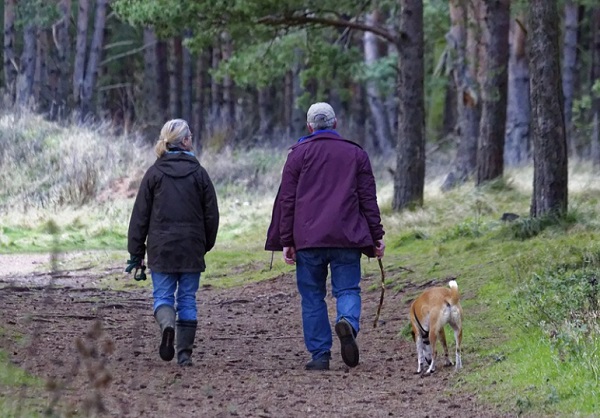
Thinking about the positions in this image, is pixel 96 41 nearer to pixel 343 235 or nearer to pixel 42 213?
pixel 42 213

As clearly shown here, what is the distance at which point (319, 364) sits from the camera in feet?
29.0

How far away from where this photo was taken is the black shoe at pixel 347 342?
868cm

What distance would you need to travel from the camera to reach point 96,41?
37250 millimetres

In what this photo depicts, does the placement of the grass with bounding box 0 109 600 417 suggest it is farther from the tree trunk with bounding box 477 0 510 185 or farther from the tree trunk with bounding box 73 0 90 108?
the tree trunk with bounding box 73 0 90 108

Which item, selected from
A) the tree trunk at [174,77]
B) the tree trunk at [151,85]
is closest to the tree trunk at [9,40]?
the tree trunk at [151,85]

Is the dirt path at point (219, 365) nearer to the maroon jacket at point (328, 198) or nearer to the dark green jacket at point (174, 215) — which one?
the dark green jacket at point (174, 215)

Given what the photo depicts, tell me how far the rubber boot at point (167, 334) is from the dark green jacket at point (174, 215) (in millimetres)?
345

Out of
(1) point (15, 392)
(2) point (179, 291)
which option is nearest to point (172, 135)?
(2) point (179, 291)

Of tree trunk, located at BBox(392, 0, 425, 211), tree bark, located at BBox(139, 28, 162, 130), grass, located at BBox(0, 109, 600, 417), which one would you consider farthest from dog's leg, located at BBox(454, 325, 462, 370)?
tree bark, located at BBox(139, 28, 162, 130)

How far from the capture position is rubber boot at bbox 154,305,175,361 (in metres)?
8.67

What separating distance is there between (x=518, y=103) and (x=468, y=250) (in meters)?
15.9

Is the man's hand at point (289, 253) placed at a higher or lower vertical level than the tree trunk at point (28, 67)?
lower

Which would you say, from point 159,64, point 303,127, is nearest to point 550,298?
point 303,127

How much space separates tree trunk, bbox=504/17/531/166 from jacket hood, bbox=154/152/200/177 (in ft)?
66.5
